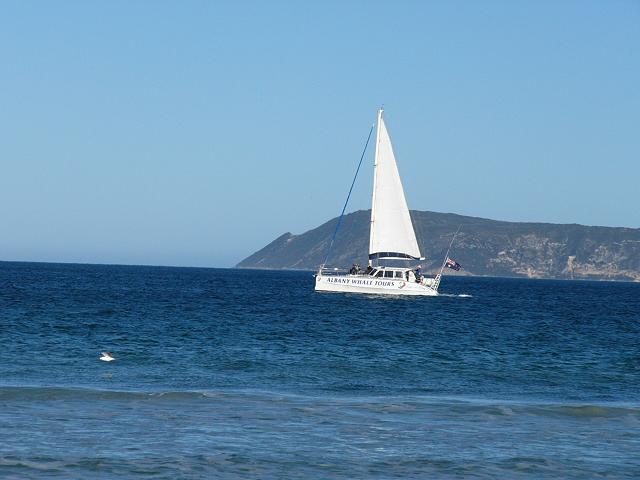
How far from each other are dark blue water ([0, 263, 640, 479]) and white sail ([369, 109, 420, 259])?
37360 millimetres

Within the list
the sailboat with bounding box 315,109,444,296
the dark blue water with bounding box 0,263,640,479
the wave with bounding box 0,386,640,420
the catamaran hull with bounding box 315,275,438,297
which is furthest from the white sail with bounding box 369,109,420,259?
the wave with bounding box 0,386,640,420

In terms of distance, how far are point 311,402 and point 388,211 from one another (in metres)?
63.9

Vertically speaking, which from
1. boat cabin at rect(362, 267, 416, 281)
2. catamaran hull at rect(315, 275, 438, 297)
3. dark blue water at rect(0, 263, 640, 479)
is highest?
boat cabin at rect(362, 267, 416, 281)

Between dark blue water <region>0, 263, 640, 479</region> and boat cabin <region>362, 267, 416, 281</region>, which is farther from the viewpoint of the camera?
boat cabin <region>362, 267, 416, 281</region>

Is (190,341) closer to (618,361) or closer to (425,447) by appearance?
(618,361)

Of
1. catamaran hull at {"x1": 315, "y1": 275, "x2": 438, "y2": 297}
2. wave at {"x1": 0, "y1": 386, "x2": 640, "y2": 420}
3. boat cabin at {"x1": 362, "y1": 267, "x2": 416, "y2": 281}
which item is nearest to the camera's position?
wave at {"x1": 0, "y1": 386, "x2": 640, "y2": 420}

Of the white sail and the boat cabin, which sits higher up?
the white sail

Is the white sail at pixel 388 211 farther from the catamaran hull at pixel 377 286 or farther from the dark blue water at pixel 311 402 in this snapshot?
the dark blue water at pixel 311 402

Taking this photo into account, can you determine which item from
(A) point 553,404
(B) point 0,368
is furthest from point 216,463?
(B) point 0,368

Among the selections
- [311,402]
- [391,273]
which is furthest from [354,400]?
[391,273]

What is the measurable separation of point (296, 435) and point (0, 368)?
1370 centimetres

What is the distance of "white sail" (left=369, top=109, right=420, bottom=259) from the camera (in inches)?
3474

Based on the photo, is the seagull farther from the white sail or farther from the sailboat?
the white sail

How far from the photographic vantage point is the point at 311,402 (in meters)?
25.0
